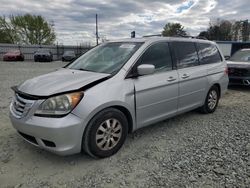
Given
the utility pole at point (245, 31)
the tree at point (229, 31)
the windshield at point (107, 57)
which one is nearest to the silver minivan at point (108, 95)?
the windshield at point (107, 57)

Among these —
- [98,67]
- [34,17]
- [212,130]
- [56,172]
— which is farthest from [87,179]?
[34,17]

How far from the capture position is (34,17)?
1912 inches

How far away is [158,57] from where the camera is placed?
12.9 feet

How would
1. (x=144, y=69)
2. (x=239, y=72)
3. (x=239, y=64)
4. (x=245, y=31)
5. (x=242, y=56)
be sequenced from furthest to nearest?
(x=245, y=31) → (x=242, y=56) → (x=239, y=64) → (x=239, y=72) → (x=144, y=69)

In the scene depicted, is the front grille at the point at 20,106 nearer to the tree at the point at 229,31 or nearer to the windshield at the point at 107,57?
the windshield at the point at 107,57

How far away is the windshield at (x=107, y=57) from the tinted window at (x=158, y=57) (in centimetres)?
20

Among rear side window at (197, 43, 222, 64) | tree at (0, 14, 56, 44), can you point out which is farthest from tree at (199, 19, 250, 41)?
rear side window at (197, 43, 222, 64)

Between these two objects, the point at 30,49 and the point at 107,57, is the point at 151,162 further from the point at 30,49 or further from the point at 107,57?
the point at 30,49

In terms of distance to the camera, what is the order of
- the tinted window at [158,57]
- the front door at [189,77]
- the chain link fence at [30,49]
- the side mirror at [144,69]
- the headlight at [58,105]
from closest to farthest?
1. the headlight at [58,105]
2. the side mirror at [144,69]
3. the tinted window at [158,57]
4. the front door at [189,77]
5. the chain link fence at [30,49]

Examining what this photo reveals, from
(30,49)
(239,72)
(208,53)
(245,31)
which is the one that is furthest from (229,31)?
(208,53)

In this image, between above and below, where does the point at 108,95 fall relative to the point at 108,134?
above

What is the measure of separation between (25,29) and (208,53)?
50658 millimetres

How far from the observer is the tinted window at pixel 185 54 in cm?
430

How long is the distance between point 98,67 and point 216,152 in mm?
2189
